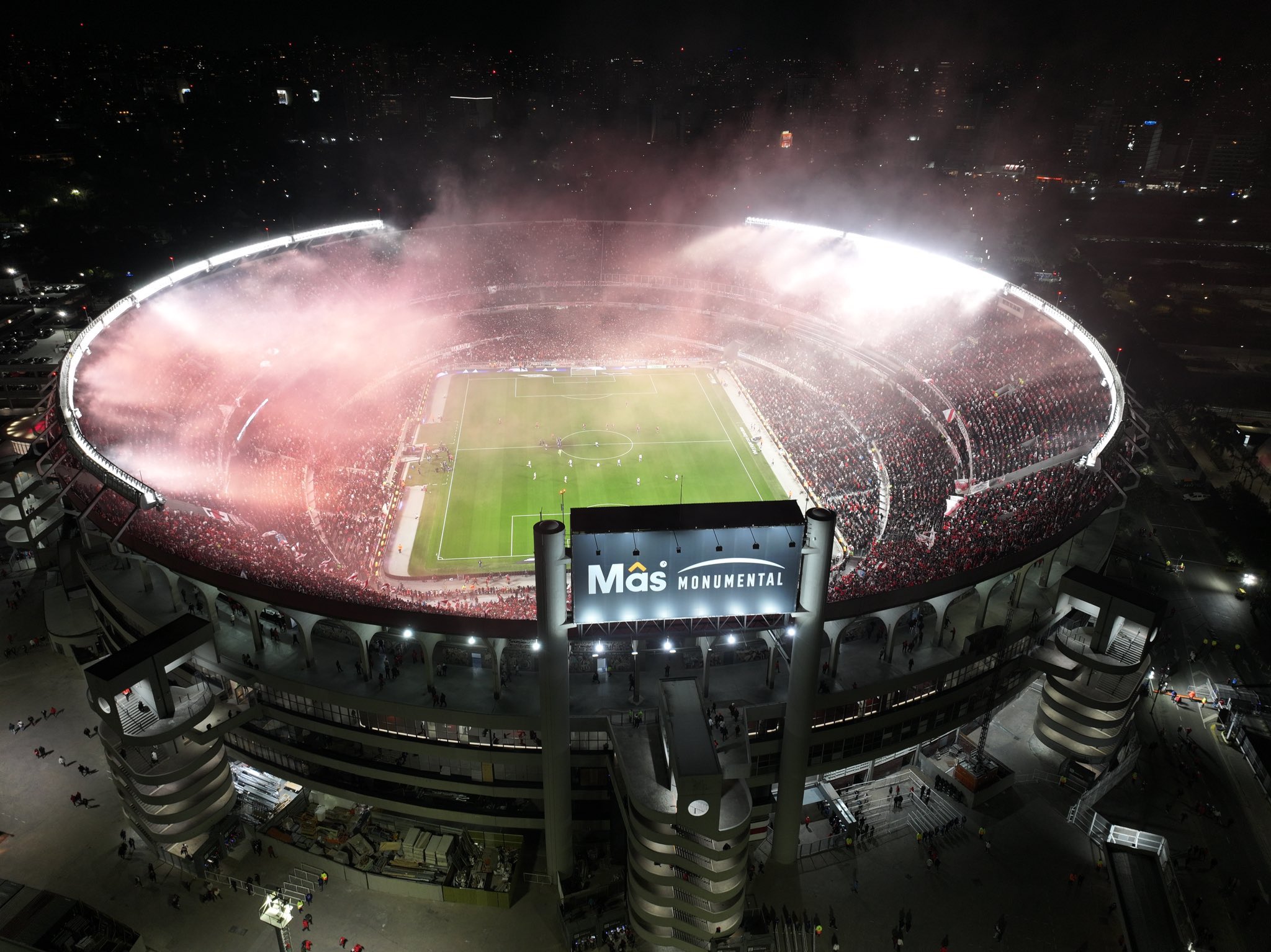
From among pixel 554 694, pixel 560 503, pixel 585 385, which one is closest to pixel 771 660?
pixel 554 694

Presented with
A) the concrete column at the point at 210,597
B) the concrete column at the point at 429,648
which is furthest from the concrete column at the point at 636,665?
the concrete column at the point at 210,597

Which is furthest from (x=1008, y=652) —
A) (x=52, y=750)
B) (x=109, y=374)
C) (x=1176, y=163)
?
(x=1176, y=163)

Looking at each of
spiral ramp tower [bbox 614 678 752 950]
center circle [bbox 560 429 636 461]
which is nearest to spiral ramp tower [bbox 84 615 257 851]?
spiral ramp tower [bbox 614 678 752 950]

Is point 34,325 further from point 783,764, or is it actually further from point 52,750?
point 783,764

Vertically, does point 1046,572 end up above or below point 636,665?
above

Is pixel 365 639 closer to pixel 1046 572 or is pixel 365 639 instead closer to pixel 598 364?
pixel 1046 572

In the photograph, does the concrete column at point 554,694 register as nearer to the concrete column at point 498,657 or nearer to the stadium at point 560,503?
the stadium at point 560,503
